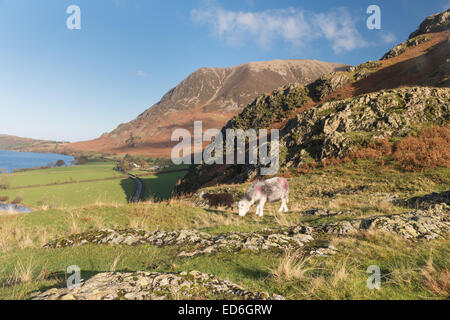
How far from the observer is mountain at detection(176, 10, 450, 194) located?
90.4 ft

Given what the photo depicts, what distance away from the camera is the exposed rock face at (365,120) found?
27656 mm

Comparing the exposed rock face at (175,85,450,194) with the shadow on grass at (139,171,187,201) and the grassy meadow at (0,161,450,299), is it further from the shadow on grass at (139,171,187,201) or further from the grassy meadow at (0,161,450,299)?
the shadow on grass at (139,171,187,201)

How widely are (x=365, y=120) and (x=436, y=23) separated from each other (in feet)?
280

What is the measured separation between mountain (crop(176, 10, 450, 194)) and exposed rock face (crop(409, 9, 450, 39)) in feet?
64.8

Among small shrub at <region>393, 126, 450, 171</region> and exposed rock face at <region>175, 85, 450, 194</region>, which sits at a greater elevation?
exposed rock face at <region>175, 85, 450, 194</region>

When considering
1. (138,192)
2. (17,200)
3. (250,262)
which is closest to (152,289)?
(250,262)

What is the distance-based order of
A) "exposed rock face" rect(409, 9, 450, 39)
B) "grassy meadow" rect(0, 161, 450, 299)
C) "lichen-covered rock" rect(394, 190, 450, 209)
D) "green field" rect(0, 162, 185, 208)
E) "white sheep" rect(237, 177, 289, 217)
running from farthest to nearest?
"exposed rock face" rect(409, 9, 450, 39)
"green field" rect(0, 162, 185, 208)
"white sheep" rect(237, 177, 289, 217)
"lichen-covered rock" rect(394, 190, 450, 209)
"grassy meadow" rect(0, 161, 450, 299)

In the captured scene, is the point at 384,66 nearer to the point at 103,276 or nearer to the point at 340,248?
the point at 340,248

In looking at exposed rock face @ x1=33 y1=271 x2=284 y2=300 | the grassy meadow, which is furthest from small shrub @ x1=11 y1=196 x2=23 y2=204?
exposed rock face @ x1=33 y1=271 x2=284 y2=300

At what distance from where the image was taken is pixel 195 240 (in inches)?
282

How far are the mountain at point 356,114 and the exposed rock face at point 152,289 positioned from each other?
27259mm

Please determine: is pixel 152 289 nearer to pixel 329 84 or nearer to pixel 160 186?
pixel 329 84

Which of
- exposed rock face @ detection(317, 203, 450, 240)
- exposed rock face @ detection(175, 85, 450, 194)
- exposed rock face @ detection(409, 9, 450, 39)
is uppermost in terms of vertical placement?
exposed rock face @ detection(409, 9, 450, 39)
